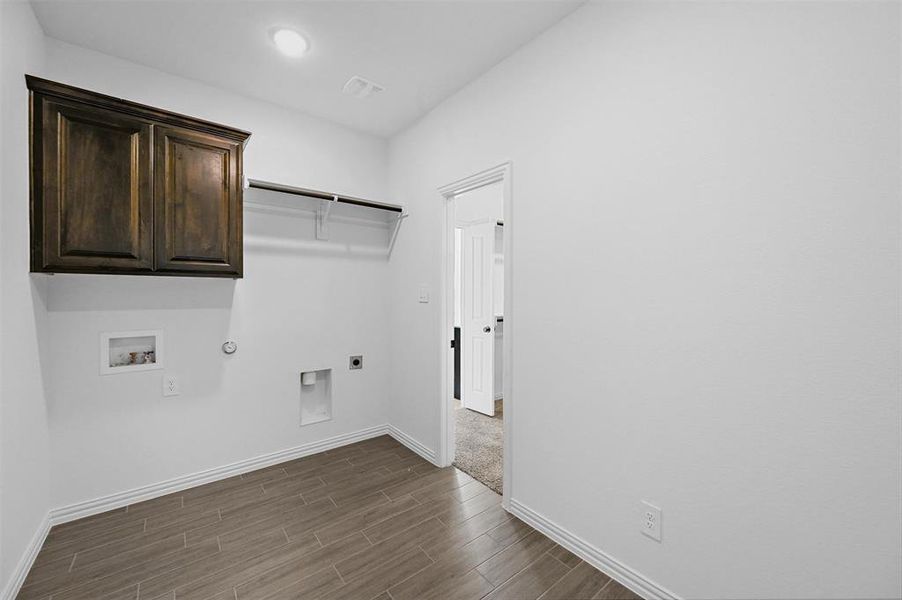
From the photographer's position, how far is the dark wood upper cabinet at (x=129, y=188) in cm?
188

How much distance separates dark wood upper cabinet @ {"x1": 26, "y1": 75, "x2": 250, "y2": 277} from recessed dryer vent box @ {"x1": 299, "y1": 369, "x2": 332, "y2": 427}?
1106 mm

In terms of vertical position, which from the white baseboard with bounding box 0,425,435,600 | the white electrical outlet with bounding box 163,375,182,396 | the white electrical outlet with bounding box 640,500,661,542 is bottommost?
the white baseboard with bounding box 0,425,435,600

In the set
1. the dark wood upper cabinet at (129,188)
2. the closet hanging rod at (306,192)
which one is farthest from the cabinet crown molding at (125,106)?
the closet hanging rod at (306,192)

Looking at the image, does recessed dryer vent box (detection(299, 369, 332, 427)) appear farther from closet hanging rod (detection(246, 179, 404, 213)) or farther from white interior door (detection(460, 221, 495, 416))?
white interior door (detection(460, 221, 495, 416))

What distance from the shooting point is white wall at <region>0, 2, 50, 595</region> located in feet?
5.26

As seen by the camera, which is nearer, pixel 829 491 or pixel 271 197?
pixel 829 491

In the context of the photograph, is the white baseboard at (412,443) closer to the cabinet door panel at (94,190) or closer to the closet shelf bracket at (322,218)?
the closet shelf bracket at (322,218)

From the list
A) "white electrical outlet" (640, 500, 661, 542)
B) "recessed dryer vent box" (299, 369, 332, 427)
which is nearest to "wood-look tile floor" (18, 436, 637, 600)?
"white electrical outlet" (640, 500, 661, 542)

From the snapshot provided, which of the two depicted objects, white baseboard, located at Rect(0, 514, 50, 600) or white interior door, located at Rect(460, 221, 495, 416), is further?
white interior door, located at Rect(460, 221, 495, 416)

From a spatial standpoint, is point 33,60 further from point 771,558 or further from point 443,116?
point 771,558

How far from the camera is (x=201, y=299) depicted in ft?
8.63

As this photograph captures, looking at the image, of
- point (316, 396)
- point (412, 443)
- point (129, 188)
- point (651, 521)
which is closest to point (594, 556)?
point (651, 521)

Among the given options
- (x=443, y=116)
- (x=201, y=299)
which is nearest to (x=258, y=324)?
(x=201, y=299)

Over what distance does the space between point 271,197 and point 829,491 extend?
3383mm
